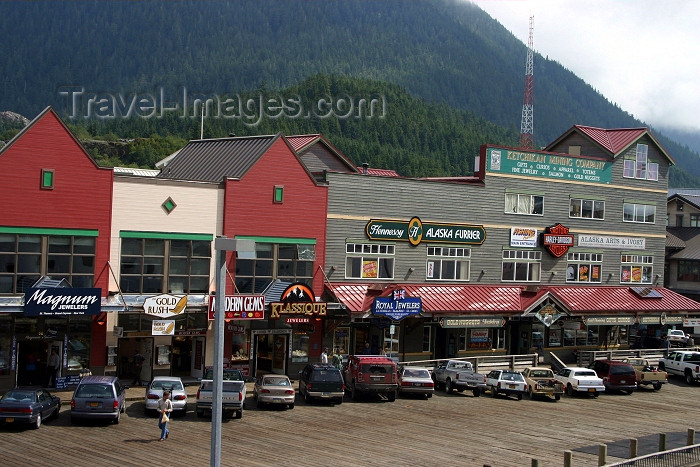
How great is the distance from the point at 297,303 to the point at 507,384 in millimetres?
11366

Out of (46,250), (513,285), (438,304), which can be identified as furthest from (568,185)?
(46,250)

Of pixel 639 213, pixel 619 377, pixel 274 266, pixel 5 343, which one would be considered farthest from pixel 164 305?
pixel 639 213

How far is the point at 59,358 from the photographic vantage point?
131ft

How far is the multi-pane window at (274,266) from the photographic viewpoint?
45.8 meters

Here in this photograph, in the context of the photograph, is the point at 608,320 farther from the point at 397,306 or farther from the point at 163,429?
the point at 163,429

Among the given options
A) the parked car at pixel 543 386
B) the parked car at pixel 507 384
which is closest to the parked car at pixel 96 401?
the parked car at pixel 507 384

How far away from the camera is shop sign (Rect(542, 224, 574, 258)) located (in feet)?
194

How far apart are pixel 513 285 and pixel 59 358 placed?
30.0 m

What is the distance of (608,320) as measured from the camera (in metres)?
58.9

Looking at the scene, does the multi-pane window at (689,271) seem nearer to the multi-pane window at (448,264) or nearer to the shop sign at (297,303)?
the multi-pane window at (448,264)

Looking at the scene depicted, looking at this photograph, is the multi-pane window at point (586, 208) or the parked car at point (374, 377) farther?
the multi-pane window at point (586, 208)

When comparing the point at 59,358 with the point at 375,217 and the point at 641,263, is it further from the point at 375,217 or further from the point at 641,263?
the point at 641,263

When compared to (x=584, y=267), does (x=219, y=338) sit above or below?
below

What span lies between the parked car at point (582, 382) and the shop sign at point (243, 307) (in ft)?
53.7
